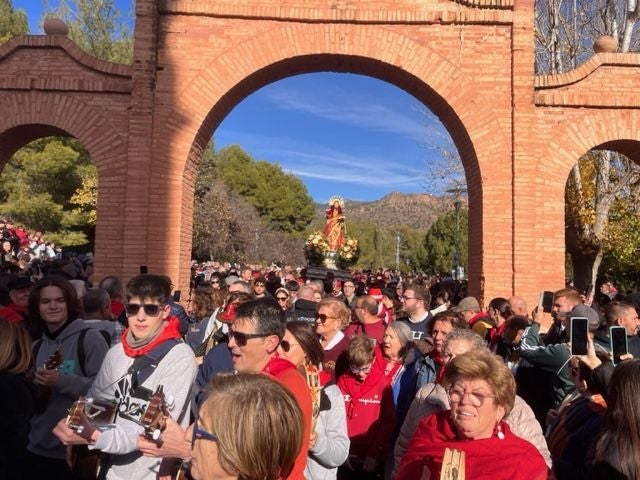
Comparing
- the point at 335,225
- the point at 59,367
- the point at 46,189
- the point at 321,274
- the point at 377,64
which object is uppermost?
the point at 377,64

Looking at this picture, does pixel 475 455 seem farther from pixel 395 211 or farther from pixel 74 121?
pixel 395 211

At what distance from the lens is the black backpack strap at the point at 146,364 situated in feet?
9.94

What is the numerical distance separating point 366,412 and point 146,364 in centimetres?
186

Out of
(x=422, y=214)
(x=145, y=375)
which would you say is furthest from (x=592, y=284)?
(x=422, y=214)

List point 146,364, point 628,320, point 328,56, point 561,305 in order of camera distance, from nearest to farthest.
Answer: point 146,364, point 628,320, point 561,305, point 328,56

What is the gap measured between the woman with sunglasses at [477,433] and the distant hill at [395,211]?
358 feet

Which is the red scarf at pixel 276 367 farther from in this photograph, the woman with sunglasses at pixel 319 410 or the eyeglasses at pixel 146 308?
the eyeglasses at pixel 146 308

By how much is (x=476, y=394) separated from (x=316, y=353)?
1.22 meters

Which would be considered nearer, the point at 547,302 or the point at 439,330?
the point at 439,330

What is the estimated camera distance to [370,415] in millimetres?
4309

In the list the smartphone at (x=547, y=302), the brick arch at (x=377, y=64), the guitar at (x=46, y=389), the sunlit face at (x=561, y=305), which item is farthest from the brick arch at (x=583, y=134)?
the guitar at (x=46, y=389)

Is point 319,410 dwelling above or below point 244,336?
below

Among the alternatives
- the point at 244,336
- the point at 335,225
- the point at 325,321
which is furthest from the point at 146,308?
the point at 335,225

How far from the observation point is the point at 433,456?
2559 millimetres
